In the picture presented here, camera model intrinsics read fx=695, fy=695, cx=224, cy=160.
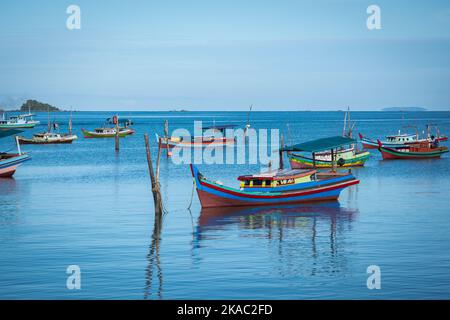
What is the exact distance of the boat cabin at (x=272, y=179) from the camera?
130 feet

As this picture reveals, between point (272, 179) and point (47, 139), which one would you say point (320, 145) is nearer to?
point (272, 179)

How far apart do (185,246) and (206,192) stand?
9.73 m

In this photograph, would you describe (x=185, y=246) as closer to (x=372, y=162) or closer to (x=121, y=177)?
(x=121, y=177)

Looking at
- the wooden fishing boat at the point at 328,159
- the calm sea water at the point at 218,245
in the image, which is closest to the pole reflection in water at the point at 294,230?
the calm sea water at the point at 218,245

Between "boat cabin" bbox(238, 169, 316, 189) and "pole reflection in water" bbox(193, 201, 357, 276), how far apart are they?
4.31ft

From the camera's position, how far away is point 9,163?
183 ft

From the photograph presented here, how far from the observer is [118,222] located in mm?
34719

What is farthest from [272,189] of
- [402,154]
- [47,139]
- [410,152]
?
[47,139]

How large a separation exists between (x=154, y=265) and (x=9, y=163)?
33943 millimetres

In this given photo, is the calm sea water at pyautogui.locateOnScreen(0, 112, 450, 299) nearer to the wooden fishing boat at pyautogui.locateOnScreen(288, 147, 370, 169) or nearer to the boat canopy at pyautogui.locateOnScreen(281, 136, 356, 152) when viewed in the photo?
the boat canopy at pyautogui.locateOnScreen(281, 136, 356, 152)

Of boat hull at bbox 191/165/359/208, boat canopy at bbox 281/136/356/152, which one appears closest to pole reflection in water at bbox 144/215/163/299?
boat hull at bbox 191/165/359/208

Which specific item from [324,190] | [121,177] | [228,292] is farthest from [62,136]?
[228,292]

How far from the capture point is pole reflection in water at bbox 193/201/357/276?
2609 cm

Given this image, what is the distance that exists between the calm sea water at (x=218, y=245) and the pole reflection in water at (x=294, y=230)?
5cm
